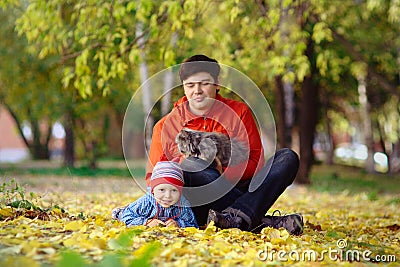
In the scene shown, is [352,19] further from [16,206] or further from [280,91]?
[16,206]

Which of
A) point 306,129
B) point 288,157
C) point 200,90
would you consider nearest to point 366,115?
point 306,129

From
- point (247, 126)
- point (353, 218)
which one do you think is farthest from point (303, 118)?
point (247, 126)

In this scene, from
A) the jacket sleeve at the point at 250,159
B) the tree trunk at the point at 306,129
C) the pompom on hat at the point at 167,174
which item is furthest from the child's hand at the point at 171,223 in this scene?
the tree trunk at the point at 306,129

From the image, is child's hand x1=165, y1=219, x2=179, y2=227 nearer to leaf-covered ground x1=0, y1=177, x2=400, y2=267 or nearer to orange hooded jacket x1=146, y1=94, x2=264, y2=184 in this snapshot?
leaf-covered ground x1=0, y1=177, x2=400, y2=267

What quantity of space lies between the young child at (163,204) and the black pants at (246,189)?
0.38 ft

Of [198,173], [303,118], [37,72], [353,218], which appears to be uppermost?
[37,72]

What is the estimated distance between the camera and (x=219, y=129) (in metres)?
4.73

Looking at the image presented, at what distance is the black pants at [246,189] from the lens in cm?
454

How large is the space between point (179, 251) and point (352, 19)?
1127 centimetres

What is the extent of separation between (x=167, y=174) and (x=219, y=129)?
2.03 ft

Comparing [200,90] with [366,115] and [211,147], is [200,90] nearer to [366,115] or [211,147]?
[211,147]

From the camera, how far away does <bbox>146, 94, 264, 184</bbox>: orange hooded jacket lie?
184 inches

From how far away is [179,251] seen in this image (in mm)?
3453

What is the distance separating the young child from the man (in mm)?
123
